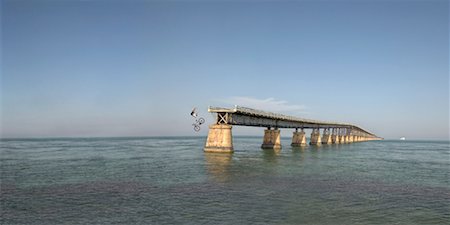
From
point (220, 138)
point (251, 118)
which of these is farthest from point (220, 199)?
point (251, 118)

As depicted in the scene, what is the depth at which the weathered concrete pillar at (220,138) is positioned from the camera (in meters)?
66.2

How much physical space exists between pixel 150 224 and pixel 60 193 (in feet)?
38.2

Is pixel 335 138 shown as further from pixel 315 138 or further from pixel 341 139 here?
pixel 315 138

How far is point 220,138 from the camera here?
67625 mm

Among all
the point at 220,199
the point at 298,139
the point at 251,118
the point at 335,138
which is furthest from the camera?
the point at 335,138

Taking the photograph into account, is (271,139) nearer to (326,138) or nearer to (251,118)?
(251,118)

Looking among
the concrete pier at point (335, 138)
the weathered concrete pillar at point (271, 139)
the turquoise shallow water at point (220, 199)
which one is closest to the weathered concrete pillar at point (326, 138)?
the concrete pier at point (335, 138)

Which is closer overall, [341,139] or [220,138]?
[220,138]

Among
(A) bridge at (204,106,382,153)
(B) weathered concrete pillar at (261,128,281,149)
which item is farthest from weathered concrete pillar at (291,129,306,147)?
(B) weathered concrete pillar at (261,128,281,149)

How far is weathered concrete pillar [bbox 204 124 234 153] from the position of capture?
66.2 meters

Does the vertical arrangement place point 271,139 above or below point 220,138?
below

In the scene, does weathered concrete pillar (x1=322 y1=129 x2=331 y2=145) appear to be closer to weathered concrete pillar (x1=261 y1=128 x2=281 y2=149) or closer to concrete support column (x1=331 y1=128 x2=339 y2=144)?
concrete support column (x1=331 y1=128 x2=339 y2=144)

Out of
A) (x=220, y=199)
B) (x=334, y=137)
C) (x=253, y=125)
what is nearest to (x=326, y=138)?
(x=334, y=137)

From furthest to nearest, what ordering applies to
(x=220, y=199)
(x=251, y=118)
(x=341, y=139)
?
1. (x=341, y=139)
2. (x=251, y=118)
3. (x=220, y=199)
